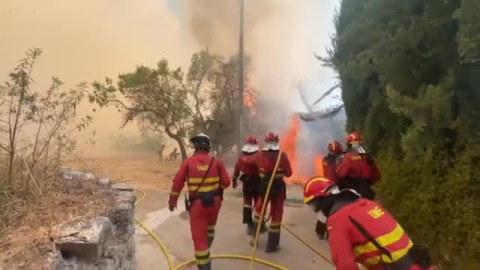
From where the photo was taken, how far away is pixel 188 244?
7.56m

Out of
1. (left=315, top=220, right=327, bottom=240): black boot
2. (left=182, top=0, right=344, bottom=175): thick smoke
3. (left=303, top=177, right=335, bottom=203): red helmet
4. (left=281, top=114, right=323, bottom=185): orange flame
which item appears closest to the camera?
(left=303, top=177, right=335, bottom=203): red helmet

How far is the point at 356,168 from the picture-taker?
6.59 meters

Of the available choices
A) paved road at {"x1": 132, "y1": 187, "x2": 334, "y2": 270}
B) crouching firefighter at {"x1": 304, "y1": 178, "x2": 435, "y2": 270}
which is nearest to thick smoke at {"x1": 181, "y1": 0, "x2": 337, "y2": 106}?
paved road at {"x1": 132, "y1": 187, "x2": 334, "y2": 270}

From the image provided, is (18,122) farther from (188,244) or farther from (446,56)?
(446,56)

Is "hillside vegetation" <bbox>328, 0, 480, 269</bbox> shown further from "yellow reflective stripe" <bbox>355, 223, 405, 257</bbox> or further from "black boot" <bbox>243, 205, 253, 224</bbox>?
"black boot" <bbox>243, 205, 253, 224</bbox>

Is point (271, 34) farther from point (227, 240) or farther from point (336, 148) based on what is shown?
point (227, 240)

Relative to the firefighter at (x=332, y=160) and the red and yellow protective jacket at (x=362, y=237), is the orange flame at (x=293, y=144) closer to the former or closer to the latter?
the firefighter at (x=332, y=160)

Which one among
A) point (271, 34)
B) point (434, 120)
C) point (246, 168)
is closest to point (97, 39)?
point (271, 34)

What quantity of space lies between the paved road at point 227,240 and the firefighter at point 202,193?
0.86 metres

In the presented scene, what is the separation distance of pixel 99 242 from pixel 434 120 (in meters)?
3.64

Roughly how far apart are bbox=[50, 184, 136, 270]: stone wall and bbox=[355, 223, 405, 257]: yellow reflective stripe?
1884mm

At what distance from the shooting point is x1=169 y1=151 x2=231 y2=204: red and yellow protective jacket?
19.5 ft

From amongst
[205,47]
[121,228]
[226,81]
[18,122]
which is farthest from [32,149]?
[205,47]

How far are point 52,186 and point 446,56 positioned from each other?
443cm
